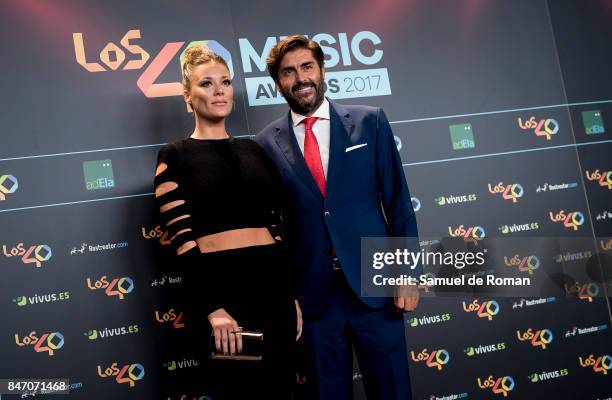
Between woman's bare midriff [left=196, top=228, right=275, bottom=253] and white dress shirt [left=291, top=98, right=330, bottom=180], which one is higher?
white dress shirt [left=291, top=98, right=330, bottom=180]

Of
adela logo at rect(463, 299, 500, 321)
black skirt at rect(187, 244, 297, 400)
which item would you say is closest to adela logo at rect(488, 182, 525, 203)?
adela logo at rect(463, 299, 500, 321)

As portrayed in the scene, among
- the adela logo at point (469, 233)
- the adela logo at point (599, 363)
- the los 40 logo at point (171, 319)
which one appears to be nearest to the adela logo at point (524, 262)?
the adela logo at point (469, 233)

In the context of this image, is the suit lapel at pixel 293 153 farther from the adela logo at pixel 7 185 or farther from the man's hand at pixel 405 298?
the adela logo at pixel 7 185

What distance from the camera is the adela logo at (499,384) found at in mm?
3680

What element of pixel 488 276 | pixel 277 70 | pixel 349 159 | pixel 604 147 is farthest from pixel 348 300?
pixel 604 147

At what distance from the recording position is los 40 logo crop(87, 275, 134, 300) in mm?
3172

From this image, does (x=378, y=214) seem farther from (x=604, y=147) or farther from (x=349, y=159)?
(x=604, y=147)

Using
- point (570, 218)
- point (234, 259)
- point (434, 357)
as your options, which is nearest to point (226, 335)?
point (234, 259)

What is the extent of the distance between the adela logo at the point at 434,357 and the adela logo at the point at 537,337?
49 centimetres

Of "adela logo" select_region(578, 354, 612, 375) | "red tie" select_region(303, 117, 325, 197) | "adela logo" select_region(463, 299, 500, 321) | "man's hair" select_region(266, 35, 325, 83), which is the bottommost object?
"adela logo" select_region(578, 354, 612, 375)

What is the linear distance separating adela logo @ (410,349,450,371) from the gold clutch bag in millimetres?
1510

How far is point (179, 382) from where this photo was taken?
320cm

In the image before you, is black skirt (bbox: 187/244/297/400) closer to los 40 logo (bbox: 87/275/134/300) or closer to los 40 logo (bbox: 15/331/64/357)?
los 40 logo (bbox: 87/275/134/300)

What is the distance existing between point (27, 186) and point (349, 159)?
1688 millimetres
